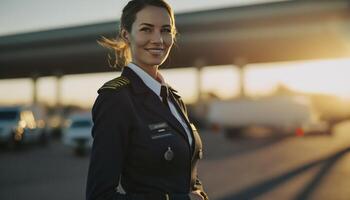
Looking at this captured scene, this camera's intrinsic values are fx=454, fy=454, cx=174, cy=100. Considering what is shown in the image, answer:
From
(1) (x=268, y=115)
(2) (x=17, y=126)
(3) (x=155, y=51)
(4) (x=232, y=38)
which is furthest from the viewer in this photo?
(4) (x=232, y=38)

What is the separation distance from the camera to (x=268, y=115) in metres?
27.5

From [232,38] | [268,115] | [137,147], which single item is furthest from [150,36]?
[232,38]

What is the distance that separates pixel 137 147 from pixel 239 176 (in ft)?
35.7

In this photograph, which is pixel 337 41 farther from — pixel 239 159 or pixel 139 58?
pixel 139 58

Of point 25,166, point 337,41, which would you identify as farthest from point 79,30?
point 25,166

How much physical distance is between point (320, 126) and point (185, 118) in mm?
24303

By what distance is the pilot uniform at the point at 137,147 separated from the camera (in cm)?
178

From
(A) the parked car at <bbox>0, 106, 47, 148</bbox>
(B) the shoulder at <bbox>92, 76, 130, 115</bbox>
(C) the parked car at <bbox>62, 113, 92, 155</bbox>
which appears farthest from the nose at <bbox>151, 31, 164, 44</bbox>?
(A) the parked car at <bbox>0, 106, 47, 148</bbox>

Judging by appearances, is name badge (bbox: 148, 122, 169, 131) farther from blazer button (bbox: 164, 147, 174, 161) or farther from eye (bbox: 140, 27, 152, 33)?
eye (bbox: 140, 27, 152, 33)

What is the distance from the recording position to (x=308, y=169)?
46.3 ft

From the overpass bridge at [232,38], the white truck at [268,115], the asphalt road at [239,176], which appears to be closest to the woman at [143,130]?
the asphalt road at [239,176]

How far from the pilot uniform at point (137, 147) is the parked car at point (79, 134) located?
18.0 meters

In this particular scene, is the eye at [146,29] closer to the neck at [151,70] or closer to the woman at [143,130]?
the woman at [143,130]

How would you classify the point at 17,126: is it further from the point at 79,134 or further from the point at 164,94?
the point at 164,94
